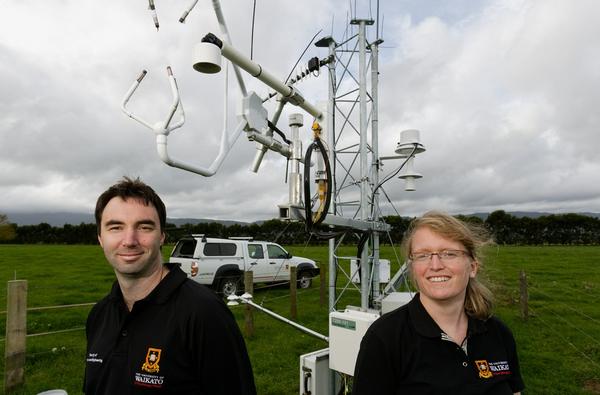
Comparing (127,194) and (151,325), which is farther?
(127,194)

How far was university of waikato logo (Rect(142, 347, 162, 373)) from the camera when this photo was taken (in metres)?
1.62

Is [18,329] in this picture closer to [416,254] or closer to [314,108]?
[314,108]

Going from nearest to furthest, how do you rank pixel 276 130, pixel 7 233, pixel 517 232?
pixel 276 130
pixel 7 233
pixel 517 232

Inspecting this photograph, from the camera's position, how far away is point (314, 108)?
14.6 ft

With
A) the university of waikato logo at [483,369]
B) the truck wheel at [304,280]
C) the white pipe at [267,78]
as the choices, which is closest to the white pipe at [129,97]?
the white pipe at [267,78]

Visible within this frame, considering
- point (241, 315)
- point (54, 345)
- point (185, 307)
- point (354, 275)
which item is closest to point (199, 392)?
point (185, 307)

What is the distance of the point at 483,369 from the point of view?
1.71m

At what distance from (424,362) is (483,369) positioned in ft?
0.99

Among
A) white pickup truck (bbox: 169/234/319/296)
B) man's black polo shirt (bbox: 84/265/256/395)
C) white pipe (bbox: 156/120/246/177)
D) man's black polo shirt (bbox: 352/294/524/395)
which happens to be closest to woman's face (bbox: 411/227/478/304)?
man's black polo shirt (bbox: 352/294/524/395)

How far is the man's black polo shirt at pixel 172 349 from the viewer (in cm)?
162

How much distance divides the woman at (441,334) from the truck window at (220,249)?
10.2 meters

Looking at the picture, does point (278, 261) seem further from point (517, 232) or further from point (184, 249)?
point (517, 232)

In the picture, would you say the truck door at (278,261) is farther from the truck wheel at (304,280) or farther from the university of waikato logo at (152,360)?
the university of waikato logo at (152,360)

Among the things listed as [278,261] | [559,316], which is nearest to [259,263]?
[278,261]
